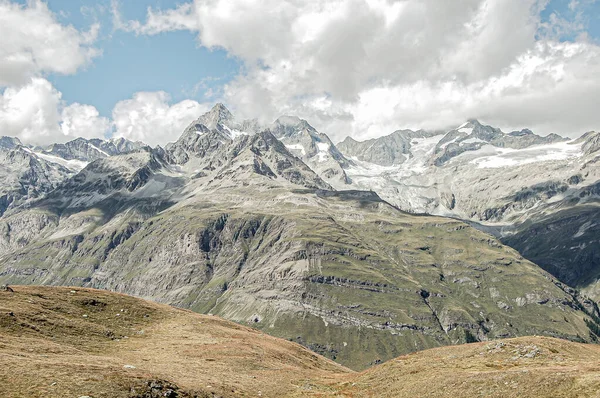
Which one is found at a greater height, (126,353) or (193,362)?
(126,353)

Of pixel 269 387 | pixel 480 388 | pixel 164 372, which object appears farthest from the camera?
pixel 269 387

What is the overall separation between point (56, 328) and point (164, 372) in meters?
25.7

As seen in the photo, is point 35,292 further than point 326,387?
Yes

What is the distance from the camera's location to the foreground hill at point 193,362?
48531 millimetres

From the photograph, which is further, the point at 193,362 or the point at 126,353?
the point at 126,353

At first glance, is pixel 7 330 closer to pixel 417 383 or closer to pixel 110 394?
pixel 110 394

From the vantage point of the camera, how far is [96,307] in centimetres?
9556

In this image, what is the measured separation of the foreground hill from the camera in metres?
48.5

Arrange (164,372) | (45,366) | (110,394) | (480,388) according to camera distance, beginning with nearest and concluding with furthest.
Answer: (110,394), (45,366), (480,388), (164,372)

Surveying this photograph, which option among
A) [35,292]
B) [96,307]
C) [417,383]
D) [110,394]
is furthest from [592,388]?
[35,292]

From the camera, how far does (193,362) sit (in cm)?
7331

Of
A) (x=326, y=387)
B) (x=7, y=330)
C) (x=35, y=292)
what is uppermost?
(x=35, y=292)

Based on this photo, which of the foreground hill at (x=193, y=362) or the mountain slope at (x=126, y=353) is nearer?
the mountain slope at (x=126, y=353)

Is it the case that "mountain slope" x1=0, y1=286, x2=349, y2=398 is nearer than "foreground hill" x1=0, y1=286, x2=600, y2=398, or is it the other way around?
"mountain slope" x1=0, y1=286, x2=349, y2=398
